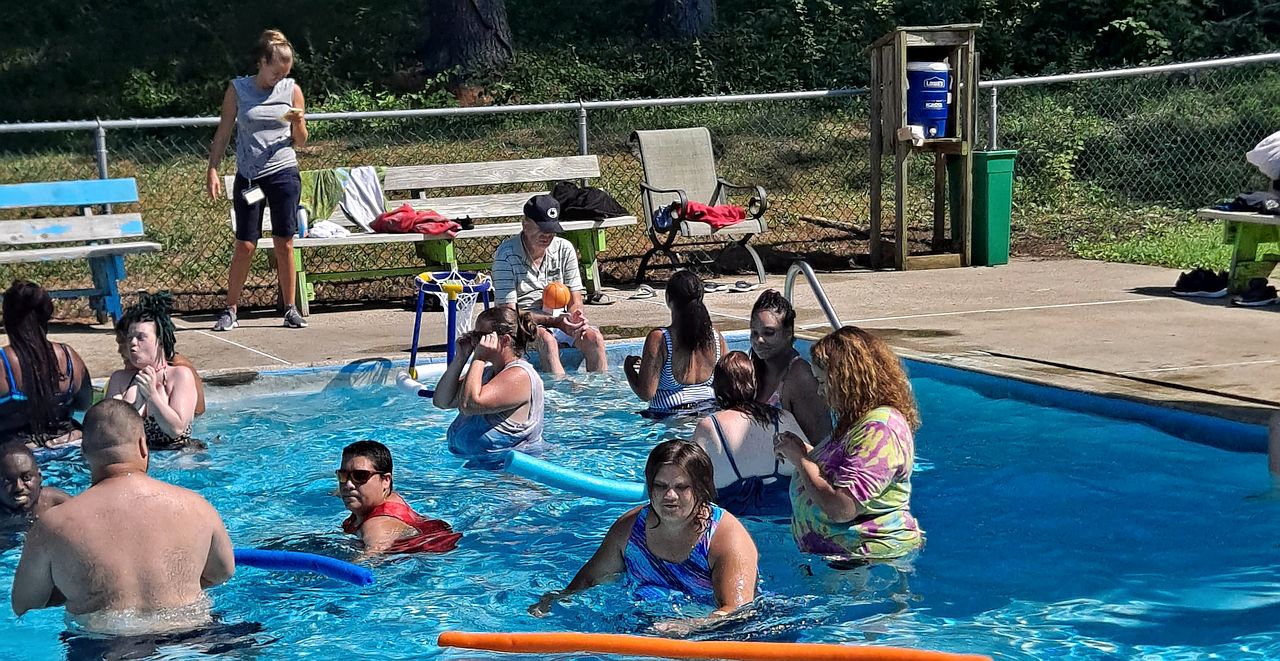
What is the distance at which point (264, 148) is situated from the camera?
10.1 meters

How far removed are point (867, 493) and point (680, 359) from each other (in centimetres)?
257

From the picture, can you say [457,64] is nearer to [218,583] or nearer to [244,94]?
[244,94]

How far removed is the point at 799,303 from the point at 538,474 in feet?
16.2

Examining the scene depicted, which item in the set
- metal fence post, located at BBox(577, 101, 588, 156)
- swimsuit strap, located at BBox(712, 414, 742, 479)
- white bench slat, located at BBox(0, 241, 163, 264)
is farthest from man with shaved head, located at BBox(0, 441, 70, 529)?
metal fence post, located at BBox(577, 101, 588, 156)

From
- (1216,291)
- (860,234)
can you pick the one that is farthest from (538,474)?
(860,234)

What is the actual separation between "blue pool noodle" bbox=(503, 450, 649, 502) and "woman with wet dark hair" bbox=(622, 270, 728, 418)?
1.02m

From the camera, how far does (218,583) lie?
4.51 m

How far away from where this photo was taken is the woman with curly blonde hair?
188 inches

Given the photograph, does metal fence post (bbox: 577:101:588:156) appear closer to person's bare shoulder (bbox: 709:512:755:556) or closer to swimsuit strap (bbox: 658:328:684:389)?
swimsuit strap (bbox: 658:328:684:389)

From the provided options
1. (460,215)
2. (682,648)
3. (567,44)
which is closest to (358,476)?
(682,648)

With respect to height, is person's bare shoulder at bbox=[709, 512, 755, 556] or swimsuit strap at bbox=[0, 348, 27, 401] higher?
swimsuit strap at bbox=[0, 348, 27, 401]

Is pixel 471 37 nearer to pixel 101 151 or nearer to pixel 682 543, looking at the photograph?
pixel 101 151

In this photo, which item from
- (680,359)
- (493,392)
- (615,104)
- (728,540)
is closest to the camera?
(728,540)

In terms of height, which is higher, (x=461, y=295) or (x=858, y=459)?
(x=461, y=295)
